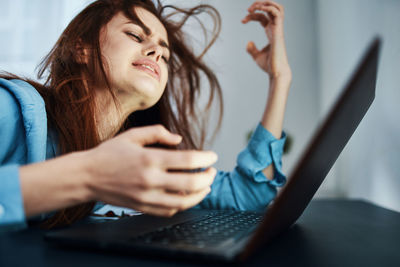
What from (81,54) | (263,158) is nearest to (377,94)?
(263,158)

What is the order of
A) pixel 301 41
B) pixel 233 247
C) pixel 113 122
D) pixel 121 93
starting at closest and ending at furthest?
pixel 233 247, pixel 121 93, pixel 113 122, pixel 301 41

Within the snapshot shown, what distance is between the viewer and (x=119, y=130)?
100 cm

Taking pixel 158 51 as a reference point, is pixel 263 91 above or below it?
below

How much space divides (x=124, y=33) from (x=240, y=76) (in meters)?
1.13

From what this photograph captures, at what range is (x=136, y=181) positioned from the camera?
0.98 feet

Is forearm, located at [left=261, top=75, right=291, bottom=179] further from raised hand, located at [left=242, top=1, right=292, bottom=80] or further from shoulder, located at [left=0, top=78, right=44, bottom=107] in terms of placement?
shoulder, located at [left=0, top=78, right=44, bottom=107]

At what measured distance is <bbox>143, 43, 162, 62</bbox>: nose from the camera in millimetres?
795

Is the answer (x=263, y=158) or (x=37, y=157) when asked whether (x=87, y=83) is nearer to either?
(x=37, y=157)

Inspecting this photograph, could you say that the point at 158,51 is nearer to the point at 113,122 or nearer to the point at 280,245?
the point at 113,122

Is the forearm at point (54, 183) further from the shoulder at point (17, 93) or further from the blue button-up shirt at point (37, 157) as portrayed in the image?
the shoulder at point (17, 93)

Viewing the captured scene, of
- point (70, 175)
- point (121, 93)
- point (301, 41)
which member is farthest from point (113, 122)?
point (301, 41)

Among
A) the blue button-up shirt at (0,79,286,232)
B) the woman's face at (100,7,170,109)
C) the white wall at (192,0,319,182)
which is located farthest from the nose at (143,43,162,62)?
the white wall at (192,0,319,182)

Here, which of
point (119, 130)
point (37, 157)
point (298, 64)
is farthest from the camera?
point (298, 64)

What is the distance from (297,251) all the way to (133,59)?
0.63m
